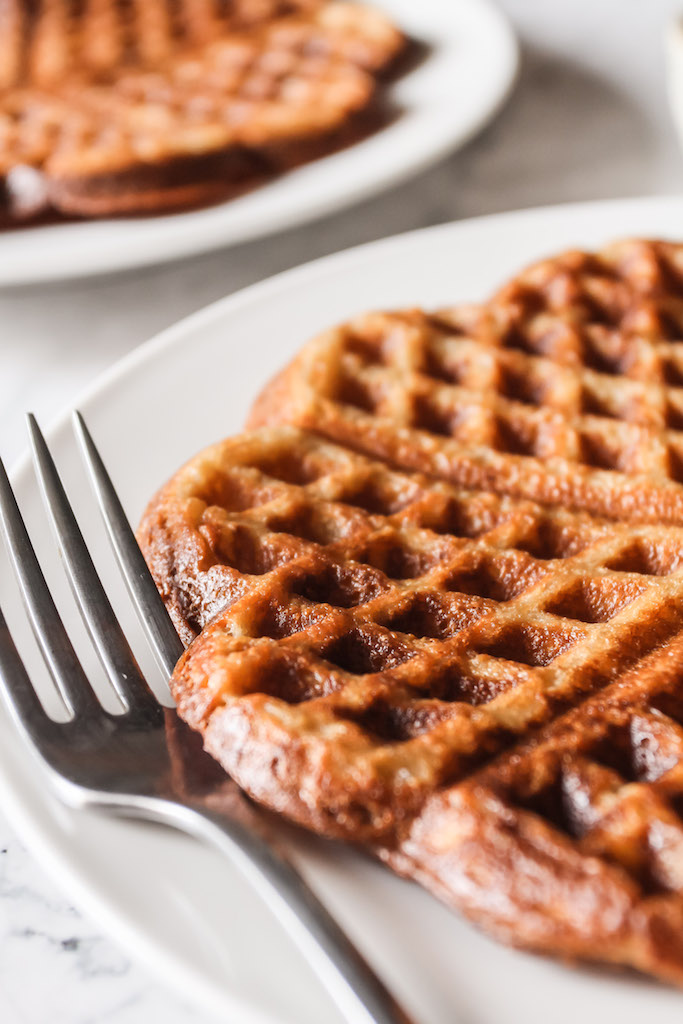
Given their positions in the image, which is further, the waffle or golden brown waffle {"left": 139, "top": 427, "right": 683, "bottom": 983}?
the waffle

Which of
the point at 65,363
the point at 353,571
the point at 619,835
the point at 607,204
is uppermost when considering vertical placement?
the point at 65,363

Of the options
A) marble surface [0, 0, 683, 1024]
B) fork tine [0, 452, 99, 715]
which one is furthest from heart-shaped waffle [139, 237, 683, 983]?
marble surface [0, 0, 683, 1024]

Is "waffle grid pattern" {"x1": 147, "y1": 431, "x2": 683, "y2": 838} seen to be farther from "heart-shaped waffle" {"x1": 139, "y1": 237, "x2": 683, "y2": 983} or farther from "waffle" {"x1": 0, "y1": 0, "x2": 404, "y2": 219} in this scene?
"waffle" {"x1": 0, "y1": 0, "x2": 404, "y2": 219}

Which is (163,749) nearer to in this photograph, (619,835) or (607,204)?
(619,835)

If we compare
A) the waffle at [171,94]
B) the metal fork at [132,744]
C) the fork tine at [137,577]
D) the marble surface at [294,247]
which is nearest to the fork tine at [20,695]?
the metal fork at [132,744]

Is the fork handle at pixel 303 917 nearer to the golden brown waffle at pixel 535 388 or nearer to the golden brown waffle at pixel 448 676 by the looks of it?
the golden brown waffle at pixel 448 676

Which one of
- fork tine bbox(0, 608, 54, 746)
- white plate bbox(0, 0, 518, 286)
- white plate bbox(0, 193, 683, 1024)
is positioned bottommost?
white plate bbox(0, 193, 683, 1024)

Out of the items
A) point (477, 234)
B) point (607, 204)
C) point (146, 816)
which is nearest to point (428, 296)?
point (477, 234)
